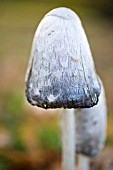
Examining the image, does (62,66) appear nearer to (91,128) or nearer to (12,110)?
(91,128)

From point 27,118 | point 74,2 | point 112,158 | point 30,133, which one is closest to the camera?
point 112,158

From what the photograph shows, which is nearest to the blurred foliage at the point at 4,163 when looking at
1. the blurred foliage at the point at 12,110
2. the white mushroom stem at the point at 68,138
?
the blurred foliage at the point at 12,110

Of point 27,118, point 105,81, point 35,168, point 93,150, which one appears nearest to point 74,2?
point 105,81

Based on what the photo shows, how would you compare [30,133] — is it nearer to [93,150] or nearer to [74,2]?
[93,150]

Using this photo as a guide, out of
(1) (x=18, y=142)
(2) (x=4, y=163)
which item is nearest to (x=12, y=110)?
(1) (x=18, y=142)

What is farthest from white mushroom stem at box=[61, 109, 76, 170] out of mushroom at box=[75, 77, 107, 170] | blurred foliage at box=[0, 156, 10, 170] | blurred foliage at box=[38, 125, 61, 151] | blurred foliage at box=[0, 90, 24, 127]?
blurred foliage at box=[0, 90, 24, 127]
